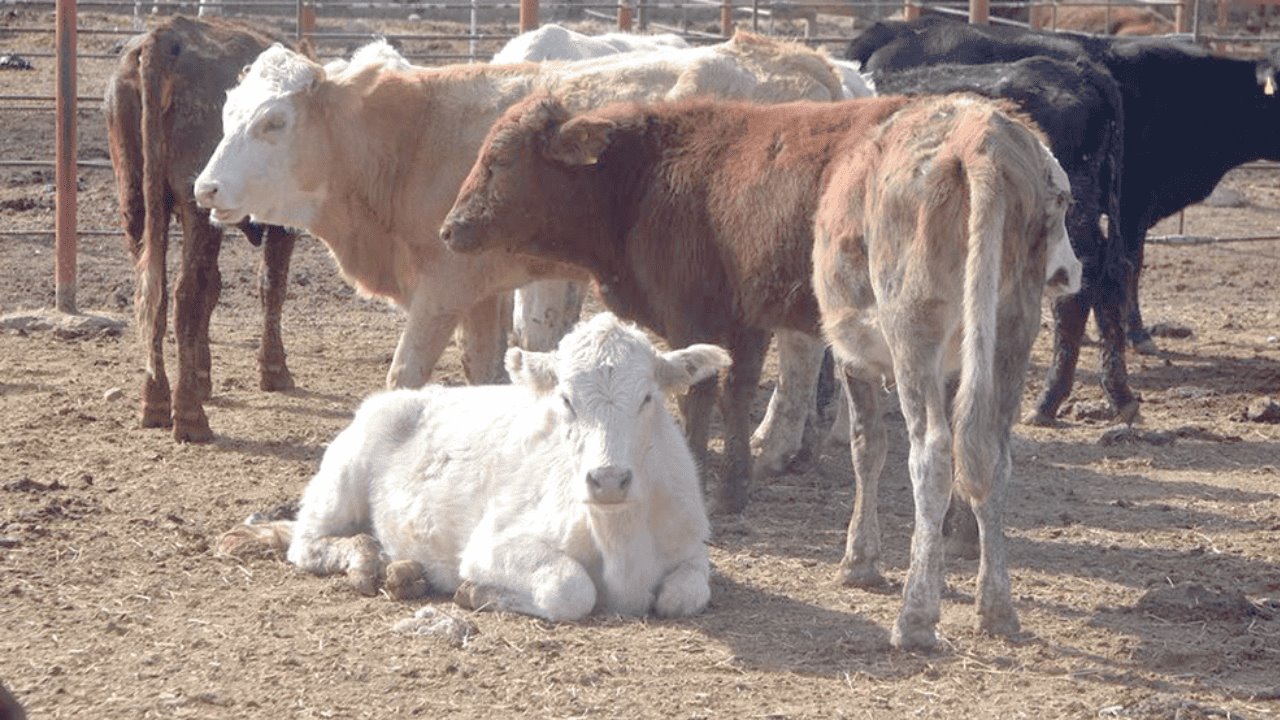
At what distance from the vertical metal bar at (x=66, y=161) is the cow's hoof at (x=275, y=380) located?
2034 millimetres

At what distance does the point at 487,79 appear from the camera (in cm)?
841

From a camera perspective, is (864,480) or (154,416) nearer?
(864,480)

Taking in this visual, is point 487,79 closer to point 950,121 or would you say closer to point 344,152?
point 344,152

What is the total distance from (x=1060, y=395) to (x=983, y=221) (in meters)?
4.02

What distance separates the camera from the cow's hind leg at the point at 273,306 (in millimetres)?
9500

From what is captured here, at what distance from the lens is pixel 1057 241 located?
19.3ft

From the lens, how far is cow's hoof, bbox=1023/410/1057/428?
927cm

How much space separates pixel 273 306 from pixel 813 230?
13.3ft

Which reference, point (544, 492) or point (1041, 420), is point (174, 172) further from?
point (1041, 420)

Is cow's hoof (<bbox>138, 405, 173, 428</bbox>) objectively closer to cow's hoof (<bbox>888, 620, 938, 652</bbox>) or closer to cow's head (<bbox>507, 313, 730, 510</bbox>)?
cow's head (<bbox>507, 313, 730, 510</bbox>)

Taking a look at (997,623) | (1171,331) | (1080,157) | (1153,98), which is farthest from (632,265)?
(1171,331)

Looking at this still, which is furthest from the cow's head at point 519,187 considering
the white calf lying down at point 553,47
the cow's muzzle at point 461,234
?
the white calf lying down at point 553,47

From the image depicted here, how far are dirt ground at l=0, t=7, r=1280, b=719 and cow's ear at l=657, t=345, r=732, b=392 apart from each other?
2.49ft

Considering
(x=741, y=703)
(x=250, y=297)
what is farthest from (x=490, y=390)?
(x=250, y=297)
